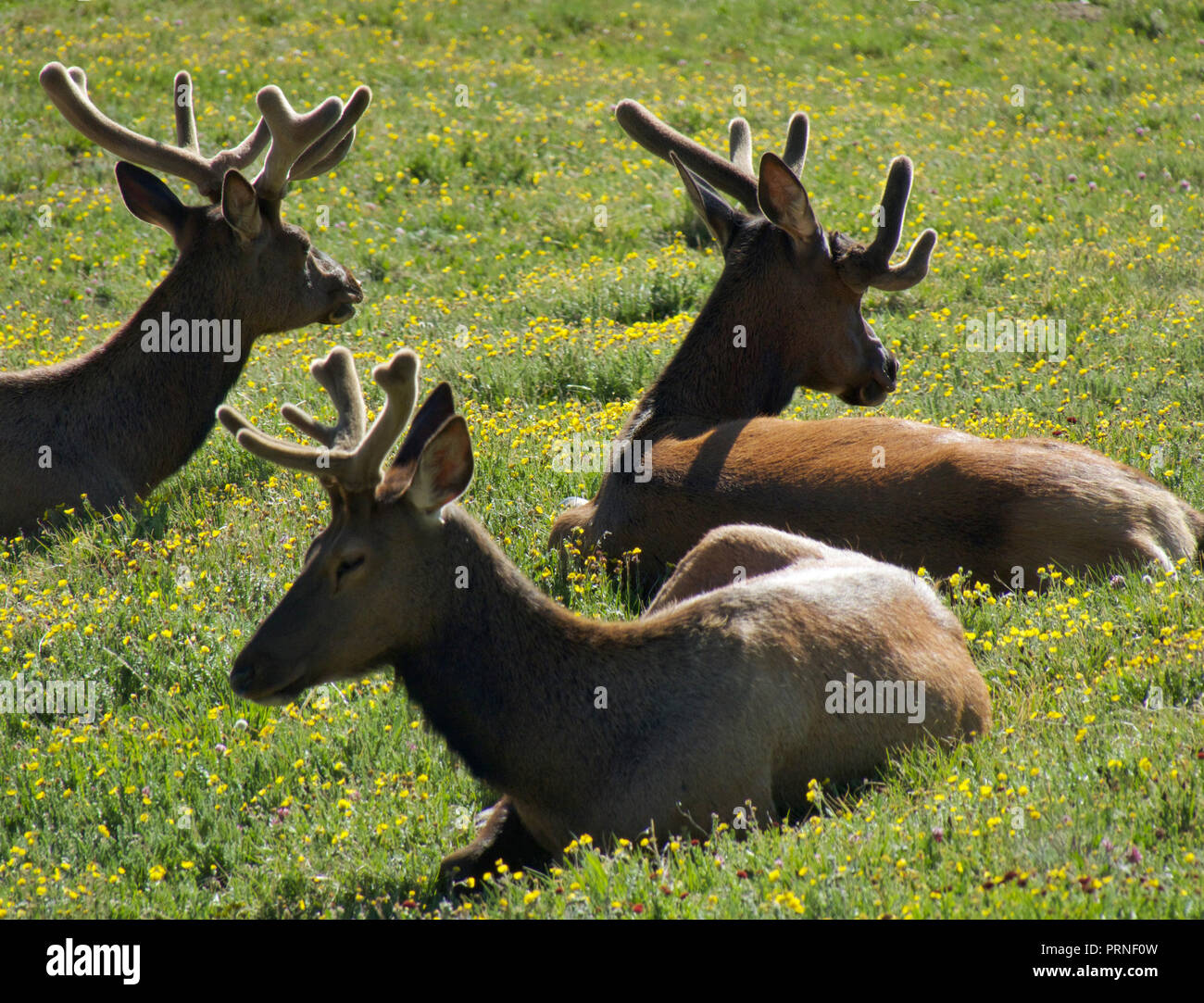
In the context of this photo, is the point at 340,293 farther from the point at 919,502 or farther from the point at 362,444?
the point at 362,444

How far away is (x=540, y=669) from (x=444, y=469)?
759 millimetres

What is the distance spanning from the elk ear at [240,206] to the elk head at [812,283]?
7.97 feet

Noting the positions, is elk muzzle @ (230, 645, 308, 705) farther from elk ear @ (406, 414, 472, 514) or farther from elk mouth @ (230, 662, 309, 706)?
elk ear @ (406, 414, 472, 514)

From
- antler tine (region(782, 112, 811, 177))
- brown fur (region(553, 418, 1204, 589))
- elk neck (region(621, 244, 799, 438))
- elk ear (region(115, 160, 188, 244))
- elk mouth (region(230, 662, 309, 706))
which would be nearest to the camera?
elk mouth (region(230, 662, 309, 706))

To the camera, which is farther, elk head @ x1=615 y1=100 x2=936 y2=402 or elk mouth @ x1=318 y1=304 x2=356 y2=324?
elk mouth @ x1=318 y1=304 x2=356 y2=324

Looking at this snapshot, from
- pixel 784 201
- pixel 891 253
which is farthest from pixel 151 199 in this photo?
pixel 891 253

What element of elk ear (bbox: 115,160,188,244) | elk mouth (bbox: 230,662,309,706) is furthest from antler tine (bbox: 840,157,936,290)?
elk mouth (bbox: 230,662,309,706)

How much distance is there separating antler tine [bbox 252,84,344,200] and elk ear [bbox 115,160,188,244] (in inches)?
19.6

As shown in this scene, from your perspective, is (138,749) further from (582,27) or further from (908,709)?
(582,27)

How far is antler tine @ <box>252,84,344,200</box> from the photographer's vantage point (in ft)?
27.4

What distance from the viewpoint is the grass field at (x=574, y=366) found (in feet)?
14.8

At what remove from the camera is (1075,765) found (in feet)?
15.1

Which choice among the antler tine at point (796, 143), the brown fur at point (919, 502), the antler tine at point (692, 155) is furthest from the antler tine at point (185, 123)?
the brown fur at point (919, 502)
